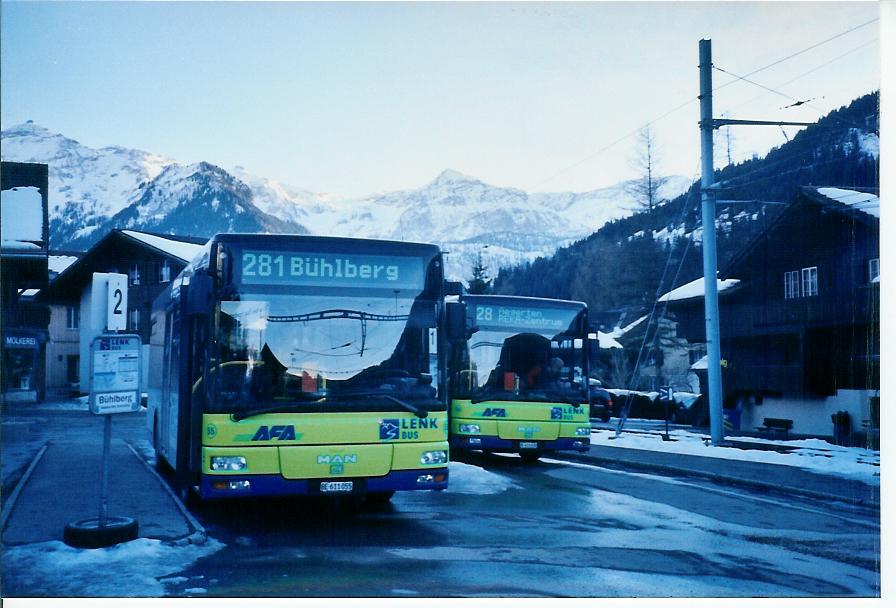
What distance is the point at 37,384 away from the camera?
17.6 m

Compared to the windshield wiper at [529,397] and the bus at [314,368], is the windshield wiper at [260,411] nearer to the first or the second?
the bus at [314,368]

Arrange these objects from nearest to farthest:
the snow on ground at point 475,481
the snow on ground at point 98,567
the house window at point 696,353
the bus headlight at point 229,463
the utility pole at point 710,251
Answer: the snow on ground at point 98,567
the bus headlight at point 229,463
the snow on ground at point 475,481
the utility pole at point 710,251
the house window at point 696,353

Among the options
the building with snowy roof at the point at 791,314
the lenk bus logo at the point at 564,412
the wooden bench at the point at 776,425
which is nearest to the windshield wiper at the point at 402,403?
the lenk bus logo at the point at 564,412

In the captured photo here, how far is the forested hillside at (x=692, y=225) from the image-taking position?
1593 centimetres

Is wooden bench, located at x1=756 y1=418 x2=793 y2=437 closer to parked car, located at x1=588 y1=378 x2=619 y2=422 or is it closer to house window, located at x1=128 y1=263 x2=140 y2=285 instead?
parked car, located at x1=588 y1=378 x2=619 y2=422

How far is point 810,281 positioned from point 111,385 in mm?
26680

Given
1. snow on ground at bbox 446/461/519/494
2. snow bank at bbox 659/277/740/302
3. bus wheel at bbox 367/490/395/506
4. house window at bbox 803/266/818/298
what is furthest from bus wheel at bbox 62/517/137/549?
snow bank at bbox 659/277/740/302

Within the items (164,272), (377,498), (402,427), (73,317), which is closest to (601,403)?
(164,272)

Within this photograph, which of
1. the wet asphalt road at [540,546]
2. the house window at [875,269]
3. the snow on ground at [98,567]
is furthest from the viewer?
the house window at [875,269]

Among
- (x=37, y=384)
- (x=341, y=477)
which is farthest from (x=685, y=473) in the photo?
(x=37, y=384)

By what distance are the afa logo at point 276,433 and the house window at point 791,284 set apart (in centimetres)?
2600

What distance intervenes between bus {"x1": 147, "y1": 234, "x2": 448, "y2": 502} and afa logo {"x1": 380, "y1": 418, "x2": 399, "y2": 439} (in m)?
0.01

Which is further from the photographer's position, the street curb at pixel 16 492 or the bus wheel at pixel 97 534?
the street curb at pixel 16 492
